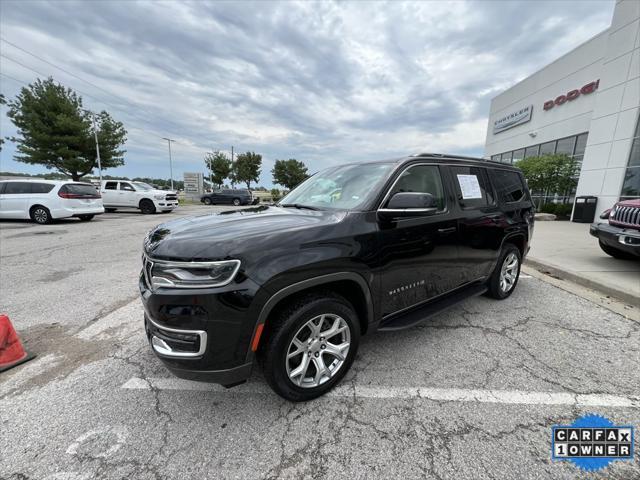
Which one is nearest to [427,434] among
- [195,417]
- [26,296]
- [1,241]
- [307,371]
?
[307,371]

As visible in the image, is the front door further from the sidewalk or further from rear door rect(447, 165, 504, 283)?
the sidewalk

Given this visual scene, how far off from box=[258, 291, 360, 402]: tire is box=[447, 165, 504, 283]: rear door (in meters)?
A: 1.62

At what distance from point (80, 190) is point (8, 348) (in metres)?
11.2

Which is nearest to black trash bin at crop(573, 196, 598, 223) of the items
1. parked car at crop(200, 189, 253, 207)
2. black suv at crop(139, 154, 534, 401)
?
black suv at crop(139, 154, 534, 401)

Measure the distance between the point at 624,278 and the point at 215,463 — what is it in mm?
6180

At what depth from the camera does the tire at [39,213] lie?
10.7 m

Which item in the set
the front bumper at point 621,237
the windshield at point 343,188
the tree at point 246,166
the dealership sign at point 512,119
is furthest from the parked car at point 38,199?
the tree at point 246,166

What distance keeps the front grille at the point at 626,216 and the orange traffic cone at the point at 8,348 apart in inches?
318

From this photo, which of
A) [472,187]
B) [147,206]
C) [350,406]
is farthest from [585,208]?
[147,206]

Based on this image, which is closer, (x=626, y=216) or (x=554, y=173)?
(x=626, y=216)

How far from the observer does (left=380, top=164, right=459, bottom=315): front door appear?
231 centimetres

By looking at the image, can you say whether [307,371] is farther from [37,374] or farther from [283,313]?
[37,374]

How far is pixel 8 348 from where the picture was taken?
2449 mm

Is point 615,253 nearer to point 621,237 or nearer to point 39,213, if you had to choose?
point 621,237
